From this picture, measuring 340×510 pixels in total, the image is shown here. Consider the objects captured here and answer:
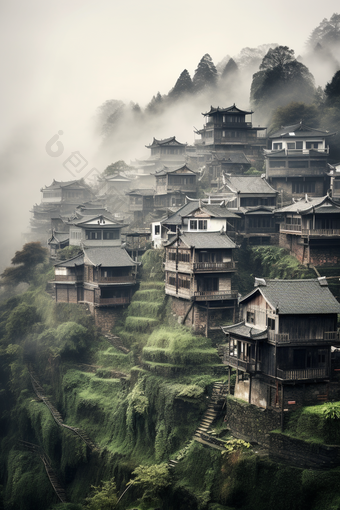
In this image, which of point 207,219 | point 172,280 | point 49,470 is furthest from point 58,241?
point 49,470

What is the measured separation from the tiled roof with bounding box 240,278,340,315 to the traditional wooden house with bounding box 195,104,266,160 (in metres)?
46.3

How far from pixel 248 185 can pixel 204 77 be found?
2975 inches

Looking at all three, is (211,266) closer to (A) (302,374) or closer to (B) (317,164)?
(A) (302,374)

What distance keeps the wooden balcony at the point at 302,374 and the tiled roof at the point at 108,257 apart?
2891 centimetres

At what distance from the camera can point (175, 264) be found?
5766 cm

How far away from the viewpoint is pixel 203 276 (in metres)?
54.4

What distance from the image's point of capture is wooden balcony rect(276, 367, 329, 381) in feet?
128

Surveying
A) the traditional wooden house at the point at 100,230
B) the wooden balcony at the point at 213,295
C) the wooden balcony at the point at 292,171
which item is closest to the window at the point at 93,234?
the traditional wooden house at the point at 100,230

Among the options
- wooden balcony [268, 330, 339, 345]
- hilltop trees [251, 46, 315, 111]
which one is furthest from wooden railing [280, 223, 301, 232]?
hilltop trees [251, 46, 315, 111]

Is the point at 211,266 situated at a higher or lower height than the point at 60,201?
lower

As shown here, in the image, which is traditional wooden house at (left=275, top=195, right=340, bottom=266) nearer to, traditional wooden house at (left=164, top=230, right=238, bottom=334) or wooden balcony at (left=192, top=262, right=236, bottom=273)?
traditional wooden house at (left=164, top=230, right=238, bottom=334)

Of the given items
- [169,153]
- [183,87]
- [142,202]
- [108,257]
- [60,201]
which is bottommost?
[108,257]

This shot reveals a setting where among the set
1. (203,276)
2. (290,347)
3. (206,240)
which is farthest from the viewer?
(206,240)

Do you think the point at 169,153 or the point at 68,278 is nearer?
the point at 68,278
